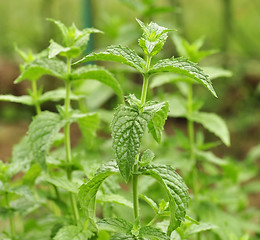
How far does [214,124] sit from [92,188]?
665mm

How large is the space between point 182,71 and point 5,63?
4.19m

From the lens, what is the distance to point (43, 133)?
945 mm

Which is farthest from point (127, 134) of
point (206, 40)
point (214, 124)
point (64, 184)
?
point (206, 40)

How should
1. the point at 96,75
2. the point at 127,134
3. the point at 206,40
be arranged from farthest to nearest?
1. the point at 206,40
2. the point at 96,75
3. the point at 127,134

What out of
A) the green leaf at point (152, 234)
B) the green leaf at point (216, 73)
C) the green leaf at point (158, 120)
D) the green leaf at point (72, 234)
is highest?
the green leaf at point (216, 73)

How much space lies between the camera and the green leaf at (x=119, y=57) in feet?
2.41

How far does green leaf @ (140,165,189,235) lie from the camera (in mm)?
719

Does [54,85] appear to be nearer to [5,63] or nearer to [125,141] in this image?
[5,63]

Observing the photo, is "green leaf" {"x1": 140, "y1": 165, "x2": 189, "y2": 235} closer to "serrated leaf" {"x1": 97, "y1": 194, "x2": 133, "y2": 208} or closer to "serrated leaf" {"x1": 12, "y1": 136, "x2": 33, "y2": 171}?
"serrated leaf" {"x1": 97, "y1": 194, "x2": 133, "y2": 208}

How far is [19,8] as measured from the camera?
4.48 m

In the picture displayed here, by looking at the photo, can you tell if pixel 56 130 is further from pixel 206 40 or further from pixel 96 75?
pixel 206 40

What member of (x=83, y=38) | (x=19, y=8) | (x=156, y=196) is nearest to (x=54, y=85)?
(x=19, y=8)

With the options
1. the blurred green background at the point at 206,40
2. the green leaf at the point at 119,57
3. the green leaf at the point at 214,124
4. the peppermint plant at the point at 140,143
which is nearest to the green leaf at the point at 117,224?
the peppermint plant at the point at 140,143

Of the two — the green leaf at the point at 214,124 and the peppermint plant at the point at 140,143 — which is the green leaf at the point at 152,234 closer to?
the peppermint plant at the point at 140,143
